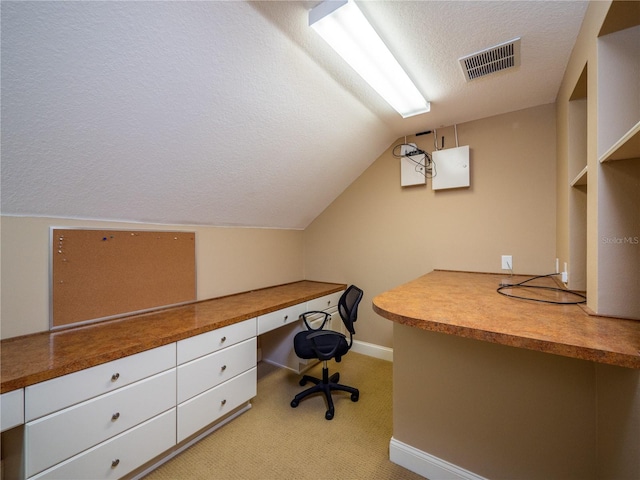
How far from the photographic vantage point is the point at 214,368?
1.81 metres

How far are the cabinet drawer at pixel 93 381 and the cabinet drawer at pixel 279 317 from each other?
72 centimetres

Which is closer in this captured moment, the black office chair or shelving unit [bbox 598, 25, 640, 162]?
shelving unit [bbox 598, 25, 640, 162]

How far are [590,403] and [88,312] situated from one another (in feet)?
9.06

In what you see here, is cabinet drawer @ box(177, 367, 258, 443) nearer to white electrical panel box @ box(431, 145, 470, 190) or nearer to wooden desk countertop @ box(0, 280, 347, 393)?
wooden desk countertop @ box(0, 280, 347, 393)

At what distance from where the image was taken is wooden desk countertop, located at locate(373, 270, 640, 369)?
2.80ft

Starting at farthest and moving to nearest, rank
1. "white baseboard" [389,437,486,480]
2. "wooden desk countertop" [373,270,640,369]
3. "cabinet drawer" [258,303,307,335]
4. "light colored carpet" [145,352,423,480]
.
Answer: "cabinet drawer" [258,303,307,335] < "light colored carpet" [145,352,423,480] < "white baseboard" [389,437,486,480] < "wooden desk countertop" [373,270,640,369]

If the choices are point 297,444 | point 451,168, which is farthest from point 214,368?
point 451,168

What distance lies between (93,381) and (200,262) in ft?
4.02

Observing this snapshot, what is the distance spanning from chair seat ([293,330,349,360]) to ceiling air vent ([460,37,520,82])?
2.22 meters

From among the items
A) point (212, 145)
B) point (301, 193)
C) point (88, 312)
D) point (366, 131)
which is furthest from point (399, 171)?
point (88, 312)

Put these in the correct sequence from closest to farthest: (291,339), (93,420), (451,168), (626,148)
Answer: (626,148)
(93,420)
(451,168)
(291,339)

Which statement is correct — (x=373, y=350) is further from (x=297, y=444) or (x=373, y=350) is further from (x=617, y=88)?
(x=617, y=88)

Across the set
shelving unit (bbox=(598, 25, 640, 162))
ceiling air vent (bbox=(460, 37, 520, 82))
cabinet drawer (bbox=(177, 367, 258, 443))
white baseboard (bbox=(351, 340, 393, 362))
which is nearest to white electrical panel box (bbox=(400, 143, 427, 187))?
ceiling air vent (bbox=(460, 37, 520, 82))

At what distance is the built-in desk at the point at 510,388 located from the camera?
949mm
